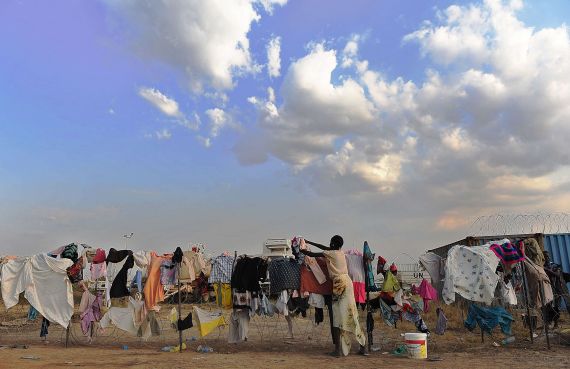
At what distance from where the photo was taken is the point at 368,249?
31.3 ft

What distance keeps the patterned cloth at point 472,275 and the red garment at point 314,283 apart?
2.60 m

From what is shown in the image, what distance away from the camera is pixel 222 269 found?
35.9 feet

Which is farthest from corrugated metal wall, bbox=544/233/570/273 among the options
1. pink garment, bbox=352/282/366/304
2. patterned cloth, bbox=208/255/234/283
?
patterned cloth, bbox=208/255/234/283

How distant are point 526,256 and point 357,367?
17.6 ft

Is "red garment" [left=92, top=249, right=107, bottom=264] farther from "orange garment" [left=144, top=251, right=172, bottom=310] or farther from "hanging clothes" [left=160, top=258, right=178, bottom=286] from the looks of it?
"hanging clothes" [left=160, top=258, right=178, bottom=286]

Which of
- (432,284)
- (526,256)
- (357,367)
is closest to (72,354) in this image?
(357,367)

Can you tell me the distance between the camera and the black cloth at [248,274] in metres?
10.3

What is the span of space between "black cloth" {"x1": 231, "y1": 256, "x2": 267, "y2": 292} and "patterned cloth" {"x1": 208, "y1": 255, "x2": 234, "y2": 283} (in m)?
0.50

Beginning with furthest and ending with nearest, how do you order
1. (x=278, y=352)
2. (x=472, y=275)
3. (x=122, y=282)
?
1. (x=122, y=282)
2. (x=278, y=352)
3. (x=472, y=275)

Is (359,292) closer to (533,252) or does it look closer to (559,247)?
(533,252)

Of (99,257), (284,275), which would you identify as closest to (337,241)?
(284,275)

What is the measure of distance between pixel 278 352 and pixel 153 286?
11.4ft

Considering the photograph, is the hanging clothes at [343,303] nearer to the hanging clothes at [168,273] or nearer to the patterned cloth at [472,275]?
the patterned cloth at [472,275]

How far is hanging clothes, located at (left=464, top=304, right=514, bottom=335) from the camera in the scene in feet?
32.1
